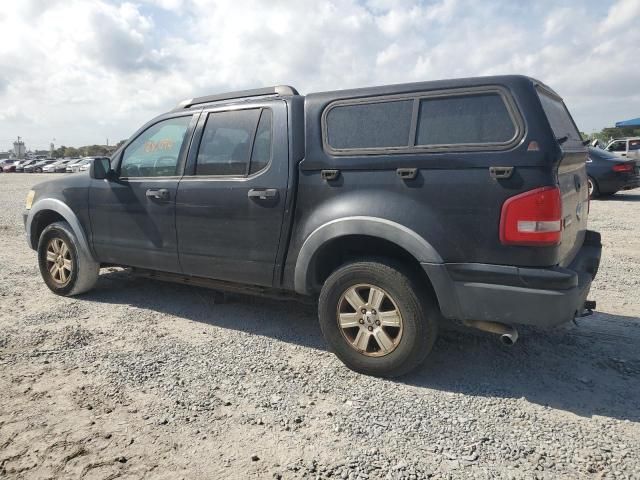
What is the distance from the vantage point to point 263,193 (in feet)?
12.3

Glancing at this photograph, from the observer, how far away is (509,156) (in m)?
2.87

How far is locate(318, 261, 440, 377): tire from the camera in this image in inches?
126

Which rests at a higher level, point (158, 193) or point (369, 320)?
point (158, 193)

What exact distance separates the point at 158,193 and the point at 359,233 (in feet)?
6.50

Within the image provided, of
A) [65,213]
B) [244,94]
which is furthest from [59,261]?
[244,94]

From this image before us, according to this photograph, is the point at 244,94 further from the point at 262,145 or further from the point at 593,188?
the point at 593,188

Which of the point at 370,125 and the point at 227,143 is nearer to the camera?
the point at 370,125

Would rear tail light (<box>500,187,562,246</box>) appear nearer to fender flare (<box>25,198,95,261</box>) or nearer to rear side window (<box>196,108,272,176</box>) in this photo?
rear side window (<box>196,108,272,176</box>)

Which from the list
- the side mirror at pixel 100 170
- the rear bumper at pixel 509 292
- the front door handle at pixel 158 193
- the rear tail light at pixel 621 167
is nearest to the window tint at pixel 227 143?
the front door handle at pixel 158 193

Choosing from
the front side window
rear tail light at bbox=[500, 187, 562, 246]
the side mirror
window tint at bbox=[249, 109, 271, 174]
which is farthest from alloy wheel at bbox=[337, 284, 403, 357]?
the front side window

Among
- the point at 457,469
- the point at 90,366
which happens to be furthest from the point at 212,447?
the point at 90,366

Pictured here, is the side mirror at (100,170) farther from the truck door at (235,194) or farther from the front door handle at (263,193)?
the front door handle at (263,193)

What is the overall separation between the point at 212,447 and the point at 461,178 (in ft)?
6.75

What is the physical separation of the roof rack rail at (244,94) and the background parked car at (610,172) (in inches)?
424
